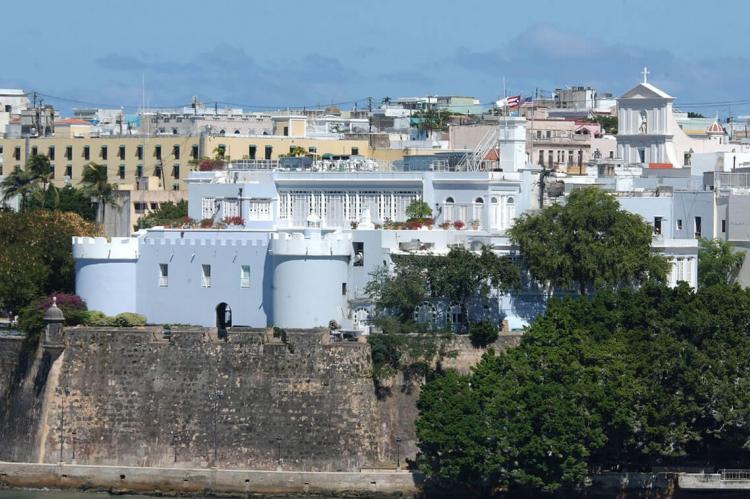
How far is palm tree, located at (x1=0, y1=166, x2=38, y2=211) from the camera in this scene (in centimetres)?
8925

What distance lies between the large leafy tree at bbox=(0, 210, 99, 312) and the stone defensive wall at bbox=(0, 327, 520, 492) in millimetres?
4383

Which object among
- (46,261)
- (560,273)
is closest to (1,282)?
(46,261)

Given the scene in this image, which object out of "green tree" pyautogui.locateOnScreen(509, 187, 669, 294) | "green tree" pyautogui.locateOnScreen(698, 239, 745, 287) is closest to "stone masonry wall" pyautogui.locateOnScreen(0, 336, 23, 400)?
"green tree" pyautogui.locateOnScreen(509, 187, 669, 294)

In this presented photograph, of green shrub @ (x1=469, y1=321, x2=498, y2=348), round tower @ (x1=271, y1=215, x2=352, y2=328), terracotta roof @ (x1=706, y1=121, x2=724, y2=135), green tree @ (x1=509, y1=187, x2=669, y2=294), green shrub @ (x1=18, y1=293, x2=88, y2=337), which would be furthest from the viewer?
terracotta roof @ (x1=706, y1=121, x2=724, y2=135)

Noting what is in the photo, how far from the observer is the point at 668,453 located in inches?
2419

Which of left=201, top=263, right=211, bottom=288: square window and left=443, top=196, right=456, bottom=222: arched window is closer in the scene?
left=201, top=263, right=211, bottom=288: square window

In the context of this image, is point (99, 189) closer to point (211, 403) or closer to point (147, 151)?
point (147, 151)

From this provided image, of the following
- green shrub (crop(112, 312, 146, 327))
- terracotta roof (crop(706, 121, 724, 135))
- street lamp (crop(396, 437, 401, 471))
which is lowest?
street lamp (crop(396, 437, 401, 471))

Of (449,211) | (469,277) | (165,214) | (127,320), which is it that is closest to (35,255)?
(127,320)

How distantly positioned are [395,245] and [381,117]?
43.4m

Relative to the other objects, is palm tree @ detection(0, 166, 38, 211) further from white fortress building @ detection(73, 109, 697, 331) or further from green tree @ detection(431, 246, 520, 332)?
green tree @ detection(431, 246, 520, 332)

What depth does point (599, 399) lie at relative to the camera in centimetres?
6131

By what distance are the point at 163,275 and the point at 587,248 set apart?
11.4m

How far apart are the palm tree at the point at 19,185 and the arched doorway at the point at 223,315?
21.2 meters
